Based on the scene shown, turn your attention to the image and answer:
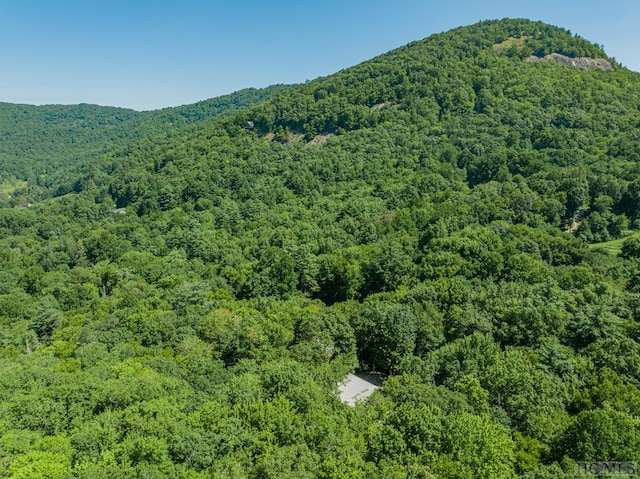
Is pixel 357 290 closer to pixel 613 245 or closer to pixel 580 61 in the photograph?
pixel 613 245

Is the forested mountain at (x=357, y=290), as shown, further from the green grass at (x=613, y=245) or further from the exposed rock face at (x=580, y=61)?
the exposed rock face at (x=580, y=61)

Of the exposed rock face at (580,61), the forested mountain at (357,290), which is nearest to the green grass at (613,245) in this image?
the forested mountain at (357,290)

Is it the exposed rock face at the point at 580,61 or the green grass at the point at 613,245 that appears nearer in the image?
the green grass at the point at 613,245

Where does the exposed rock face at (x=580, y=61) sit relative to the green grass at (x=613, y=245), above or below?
above

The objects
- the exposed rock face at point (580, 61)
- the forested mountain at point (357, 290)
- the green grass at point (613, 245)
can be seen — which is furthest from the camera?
the exposed rock face at point (580, 61)

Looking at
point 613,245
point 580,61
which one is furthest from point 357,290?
point 580,61

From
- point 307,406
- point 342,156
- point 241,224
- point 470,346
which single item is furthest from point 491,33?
point 307,406

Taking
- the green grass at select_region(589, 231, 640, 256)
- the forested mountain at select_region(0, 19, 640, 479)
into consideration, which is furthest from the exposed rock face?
the green grass at select_region(589, 231, 640, 256)
